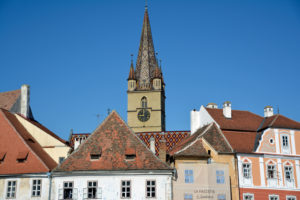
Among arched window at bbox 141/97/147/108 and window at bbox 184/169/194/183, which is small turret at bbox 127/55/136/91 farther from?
window at bbox 184/169/194/183

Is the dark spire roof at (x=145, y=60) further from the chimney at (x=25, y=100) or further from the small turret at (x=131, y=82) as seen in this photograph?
the chimney at (x=25, y=100)

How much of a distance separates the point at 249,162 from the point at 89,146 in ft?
45.1

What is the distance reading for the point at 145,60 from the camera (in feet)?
317

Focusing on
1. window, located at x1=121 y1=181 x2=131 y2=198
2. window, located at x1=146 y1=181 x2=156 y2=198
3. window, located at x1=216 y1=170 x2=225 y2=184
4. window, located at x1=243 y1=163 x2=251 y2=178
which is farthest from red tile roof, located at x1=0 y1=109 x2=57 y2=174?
window, located at x1=243 y1=163 x2=251 y2=178

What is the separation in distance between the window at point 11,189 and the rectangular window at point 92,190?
6.13m

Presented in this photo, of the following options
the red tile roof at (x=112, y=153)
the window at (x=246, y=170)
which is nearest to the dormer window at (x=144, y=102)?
the red tile roof at (x=112, y=153)

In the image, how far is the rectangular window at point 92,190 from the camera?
4050 cm

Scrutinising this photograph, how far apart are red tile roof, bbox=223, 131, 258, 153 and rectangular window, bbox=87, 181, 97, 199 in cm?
1253

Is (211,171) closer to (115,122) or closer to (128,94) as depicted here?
(115,122)

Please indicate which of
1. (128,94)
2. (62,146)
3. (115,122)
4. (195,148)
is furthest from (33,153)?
(128,94)

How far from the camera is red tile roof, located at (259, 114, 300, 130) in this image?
4588 centimetres

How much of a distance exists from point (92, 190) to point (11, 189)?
669 cm

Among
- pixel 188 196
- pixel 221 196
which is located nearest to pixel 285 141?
pixel 221 196

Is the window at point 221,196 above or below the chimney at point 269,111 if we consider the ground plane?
below
